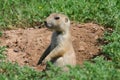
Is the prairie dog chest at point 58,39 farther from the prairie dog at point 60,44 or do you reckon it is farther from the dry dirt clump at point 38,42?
the dry dirt clump at point 38,42

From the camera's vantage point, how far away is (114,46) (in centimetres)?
816

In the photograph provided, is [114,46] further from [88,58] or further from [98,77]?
[98,77]

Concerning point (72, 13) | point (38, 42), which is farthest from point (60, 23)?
point (72, 13)

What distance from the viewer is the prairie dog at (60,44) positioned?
26.3 ft

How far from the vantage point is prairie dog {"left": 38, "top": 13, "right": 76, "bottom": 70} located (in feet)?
26.3

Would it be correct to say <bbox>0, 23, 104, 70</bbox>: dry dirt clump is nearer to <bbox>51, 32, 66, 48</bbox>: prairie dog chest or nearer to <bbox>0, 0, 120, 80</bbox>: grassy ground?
<bbox>0, 0, 120, 80</bbox>: grassy ground

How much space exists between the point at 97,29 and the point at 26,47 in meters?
1.43

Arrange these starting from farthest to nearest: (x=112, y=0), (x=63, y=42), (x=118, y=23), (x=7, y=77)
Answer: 1. (x=112, y=0)
2. (x=118, y=23)
3. (x=63, y=42)
4. (x=7, y=77)

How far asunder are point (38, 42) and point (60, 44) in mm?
1123

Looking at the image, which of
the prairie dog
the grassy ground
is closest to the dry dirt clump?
the grassy ground

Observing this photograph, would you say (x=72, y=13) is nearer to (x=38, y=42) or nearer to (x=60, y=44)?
(x=38, y=42)

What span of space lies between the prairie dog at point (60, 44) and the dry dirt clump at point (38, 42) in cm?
59

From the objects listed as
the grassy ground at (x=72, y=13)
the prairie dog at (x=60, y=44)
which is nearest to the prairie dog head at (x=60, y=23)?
the prairie dog at (x=60, y=44)

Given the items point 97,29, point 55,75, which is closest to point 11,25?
point 97,29
